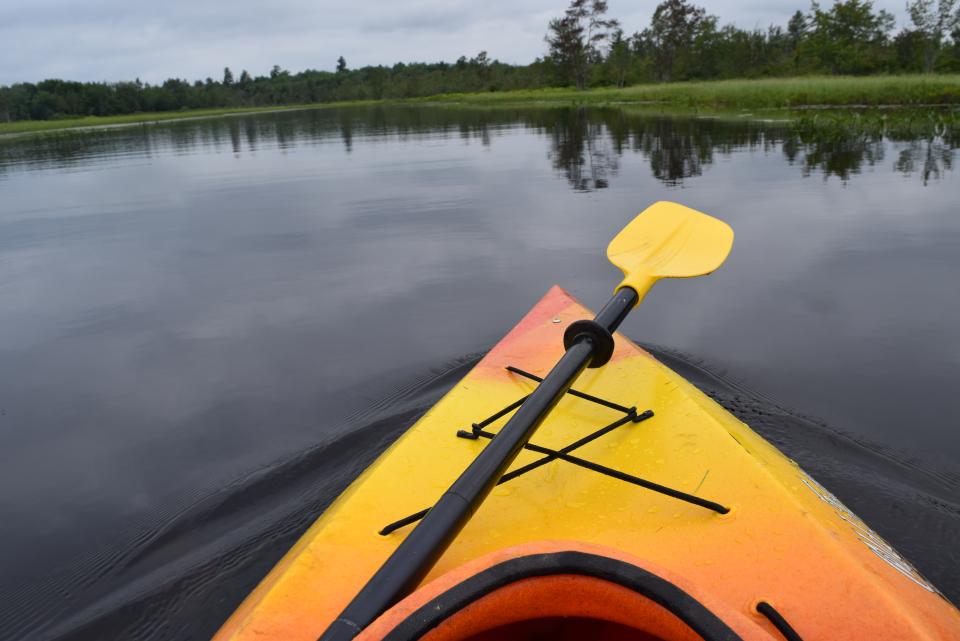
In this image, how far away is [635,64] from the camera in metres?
53.2

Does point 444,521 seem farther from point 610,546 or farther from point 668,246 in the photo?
point 668,246

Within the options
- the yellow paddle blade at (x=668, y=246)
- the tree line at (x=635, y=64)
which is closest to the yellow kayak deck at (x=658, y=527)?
the yellow paddle blade at (x=668, y=246)

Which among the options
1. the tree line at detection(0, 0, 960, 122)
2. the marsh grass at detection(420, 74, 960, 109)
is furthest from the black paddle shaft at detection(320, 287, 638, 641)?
the tree line at detection(0, 0, 960, 122)

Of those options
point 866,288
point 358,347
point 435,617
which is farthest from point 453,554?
point 866,288

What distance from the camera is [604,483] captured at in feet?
6.63

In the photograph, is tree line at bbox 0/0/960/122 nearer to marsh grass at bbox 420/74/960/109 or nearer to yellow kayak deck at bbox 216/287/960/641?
marsh grass at bbox 420/74/960/109

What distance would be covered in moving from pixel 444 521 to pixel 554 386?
0.65 metres

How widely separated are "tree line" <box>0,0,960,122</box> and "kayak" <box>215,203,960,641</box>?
42.2 meters

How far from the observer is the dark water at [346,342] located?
277 centimetres

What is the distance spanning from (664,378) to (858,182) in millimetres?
8108

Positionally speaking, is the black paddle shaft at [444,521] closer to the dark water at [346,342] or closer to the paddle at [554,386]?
the paddle at [554,386]

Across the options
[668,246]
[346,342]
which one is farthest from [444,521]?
[346,342]

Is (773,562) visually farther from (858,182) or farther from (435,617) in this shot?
(858,182)

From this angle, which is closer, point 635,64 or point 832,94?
point 832,94
